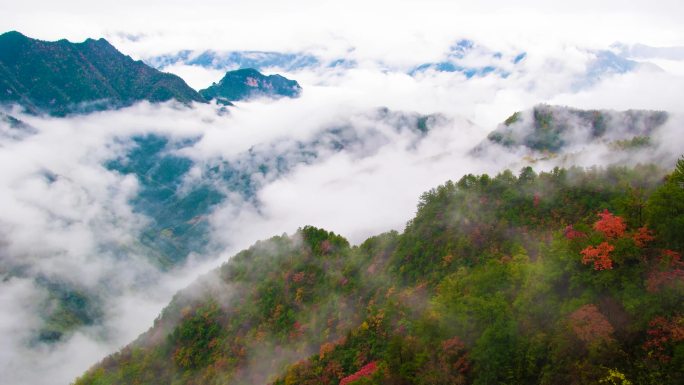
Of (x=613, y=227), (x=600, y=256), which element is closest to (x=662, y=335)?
(x=600, y=256)

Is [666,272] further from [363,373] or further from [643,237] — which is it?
[363,373]

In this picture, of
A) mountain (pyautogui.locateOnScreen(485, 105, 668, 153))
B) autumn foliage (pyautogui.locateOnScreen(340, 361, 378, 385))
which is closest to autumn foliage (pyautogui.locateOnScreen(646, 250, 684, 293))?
autumn foliage (pyautogui.locateOnScreen(340, 361, 378, 385))

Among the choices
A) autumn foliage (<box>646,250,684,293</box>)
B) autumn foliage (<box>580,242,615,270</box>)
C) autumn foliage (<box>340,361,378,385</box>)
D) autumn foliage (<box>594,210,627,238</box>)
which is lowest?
autumn foliage (<box>340,361,378,385</box>)

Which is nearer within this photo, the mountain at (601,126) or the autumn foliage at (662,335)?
the autumn foliage at (662,335)

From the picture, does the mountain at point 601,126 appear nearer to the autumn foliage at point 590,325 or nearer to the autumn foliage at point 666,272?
the autumn foliage at point 666,272

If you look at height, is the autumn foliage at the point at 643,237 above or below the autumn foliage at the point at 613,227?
below

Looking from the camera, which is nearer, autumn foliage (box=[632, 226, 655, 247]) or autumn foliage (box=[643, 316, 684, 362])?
autumn foliage (box=[643, 316, 684, 362])

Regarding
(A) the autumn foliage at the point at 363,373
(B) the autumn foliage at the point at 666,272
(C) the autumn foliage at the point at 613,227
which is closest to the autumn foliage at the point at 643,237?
(C) the autumn foliage at the point at 613,227

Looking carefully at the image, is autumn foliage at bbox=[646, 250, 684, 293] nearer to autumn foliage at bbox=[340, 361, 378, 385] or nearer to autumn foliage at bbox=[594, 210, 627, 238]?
autumn foliage at bbox=[594, 210, 627, 238]

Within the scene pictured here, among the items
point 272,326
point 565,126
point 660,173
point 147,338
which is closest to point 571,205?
point 660,173

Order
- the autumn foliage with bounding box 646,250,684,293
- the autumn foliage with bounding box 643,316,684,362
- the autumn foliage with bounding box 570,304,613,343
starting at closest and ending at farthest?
the autumn foliage with bounding box 643,316,684,362
the autumn foliage with bounding box 570,304,613,343
the autumn foliage with bounding box 646,250,684,293
